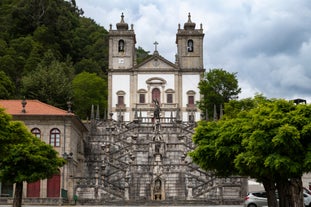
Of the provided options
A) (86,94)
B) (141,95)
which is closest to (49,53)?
(86,94)

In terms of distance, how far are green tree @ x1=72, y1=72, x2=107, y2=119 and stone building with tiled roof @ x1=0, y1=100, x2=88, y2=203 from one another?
1046 inches

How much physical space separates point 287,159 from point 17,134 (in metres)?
11.3

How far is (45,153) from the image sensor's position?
3062 centimetres

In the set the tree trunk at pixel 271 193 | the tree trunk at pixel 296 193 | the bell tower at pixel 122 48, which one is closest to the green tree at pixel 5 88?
the bell tower at pixel 122 48

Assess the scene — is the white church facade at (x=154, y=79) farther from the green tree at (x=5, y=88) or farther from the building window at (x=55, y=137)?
the building window at (x=55, y=137)

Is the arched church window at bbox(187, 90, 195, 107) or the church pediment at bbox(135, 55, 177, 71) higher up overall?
the church pediment at bbox(135, 55, 177, 71)

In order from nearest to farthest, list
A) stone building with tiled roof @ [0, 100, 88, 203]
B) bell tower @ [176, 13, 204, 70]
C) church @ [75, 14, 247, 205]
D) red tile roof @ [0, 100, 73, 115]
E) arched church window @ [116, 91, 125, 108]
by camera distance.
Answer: church @ [75, 14, 247, 205], stone building with tiled roof @ [0, 100, 88, 203], red tile roof @ [0, 100, 73, 115], arched church window @ [116, 91, 125, 108], bell tower @ [176, 13, 204, 70]

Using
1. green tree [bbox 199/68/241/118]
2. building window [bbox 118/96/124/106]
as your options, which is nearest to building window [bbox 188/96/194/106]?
green tree [bbox 199/68/241/118]

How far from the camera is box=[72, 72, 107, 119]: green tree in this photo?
7262 centimetres

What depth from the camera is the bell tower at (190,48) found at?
73625 millimetres

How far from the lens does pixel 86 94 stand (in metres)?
73.9

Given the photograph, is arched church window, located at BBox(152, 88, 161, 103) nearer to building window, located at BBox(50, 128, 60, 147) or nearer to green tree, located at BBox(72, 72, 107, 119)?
green tree, located at BBox(72, 72, 107, 119)

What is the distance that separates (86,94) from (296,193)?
52.3 meters

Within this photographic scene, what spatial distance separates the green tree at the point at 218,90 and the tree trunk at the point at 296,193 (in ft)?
140
